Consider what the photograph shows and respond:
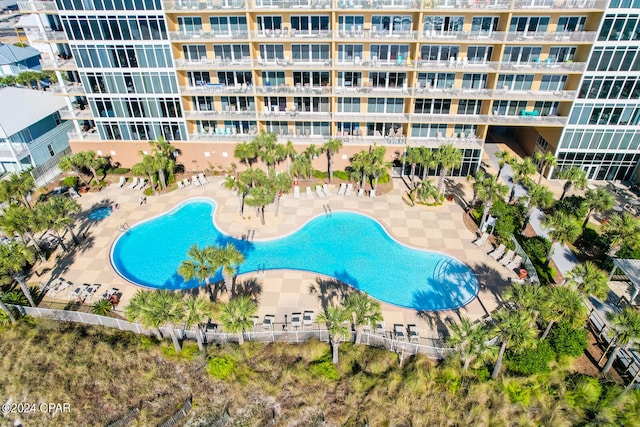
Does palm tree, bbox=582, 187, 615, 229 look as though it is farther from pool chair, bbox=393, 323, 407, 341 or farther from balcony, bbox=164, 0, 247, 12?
balcony, bbox=164, 0, 247, 12

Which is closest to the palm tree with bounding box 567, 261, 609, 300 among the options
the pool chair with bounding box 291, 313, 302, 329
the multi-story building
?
the pool chair with bounding box 291, 313, 302, 329

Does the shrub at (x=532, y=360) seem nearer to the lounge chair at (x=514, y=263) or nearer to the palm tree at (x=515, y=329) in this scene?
the palm tree at (x=515, y=329)

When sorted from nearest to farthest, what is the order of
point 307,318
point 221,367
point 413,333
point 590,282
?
point 590,282 → point 221,367 → point 413,333 → point 307,318

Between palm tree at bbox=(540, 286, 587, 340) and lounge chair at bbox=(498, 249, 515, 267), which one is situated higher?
palm tree at bbox=(540, 286, 587, 340)

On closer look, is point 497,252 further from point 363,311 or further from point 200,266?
point 200,266

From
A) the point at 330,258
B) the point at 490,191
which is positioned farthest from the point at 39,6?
the point at 490,191

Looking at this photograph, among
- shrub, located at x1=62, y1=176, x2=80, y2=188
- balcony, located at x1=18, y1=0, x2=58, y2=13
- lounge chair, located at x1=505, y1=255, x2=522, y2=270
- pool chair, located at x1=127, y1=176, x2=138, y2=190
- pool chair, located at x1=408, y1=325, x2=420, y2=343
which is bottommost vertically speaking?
pool chair, located at x1=408, y1=325, x2=420, y2=343

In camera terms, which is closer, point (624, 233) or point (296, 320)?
point (296, 320)

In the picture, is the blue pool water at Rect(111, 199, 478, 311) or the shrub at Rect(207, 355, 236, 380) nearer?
the shrub at Rect(207, 355, 236, 380)
